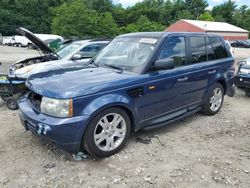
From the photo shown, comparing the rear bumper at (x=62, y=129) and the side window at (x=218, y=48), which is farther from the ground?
the side window at (x=218, y=48)

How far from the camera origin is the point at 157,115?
4.32 m

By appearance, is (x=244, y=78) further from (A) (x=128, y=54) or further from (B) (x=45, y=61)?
(B) (x=45, y=61)

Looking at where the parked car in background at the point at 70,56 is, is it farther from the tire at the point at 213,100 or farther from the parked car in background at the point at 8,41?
the parked car in background at the point at 8,41

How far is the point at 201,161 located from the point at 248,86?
13.8ft

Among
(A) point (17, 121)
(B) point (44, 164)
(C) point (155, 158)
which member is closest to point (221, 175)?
(C) point (155, 158)

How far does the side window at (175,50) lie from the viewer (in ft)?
14.4

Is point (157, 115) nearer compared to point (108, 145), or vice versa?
point (108, 145)

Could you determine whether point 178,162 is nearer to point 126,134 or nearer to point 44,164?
point 126,134

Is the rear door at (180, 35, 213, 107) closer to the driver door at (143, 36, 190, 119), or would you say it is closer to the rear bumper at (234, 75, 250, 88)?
the driver door at (143, 36, 190, 119)

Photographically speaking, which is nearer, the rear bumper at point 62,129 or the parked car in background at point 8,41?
the rear bumper at point 62,129

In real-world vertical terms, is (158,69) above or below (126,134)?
above

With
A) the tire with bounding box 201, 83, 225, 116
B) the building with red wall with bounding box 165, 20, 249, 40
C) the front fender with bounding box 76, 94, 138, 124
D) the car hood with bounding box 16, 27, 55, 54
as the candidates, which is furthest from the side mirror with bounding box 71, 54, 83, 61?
the building with red wall with bounding box 165, 20, 249, 40

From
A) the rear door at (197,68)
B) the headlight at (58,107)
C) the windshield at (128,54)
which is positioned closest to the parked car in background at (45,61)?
the windshield at (128,54)

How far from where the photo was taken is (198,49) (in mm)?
5059
